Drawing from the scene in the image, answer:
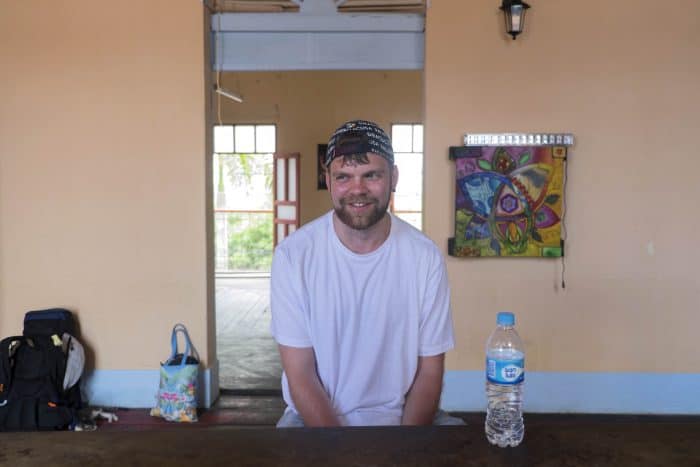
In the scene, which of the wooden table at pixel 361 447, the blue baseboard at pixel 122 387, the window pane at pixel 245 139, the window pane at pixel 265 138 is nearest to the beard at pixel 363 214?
the wooden table at pixel 361 447

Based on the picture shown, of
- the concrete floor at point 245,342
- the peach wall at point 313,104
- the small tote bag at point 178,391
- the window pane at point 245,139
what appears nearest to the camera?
the small tote bag at point 178,391

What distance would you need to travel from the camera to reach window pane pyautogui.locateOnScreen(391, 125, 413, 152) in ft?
30.3

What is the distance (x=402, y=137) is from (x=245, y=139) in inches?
103

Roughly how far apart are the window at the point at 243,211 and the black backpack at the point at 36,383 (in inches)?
251

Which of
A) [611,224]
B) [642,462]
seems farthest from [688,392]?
[642,462]

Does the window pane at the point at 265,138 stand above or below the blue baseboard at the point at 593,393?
above

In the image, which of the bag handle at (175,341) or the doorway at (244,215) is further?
the doorway at (244,215)

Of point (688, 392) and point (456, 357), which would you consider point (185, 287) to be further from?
point (688, 392)

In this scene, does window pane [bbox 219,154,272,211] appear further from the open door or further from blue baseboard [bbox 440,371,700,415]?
blue baseboard [bbox 440,371,700,415]

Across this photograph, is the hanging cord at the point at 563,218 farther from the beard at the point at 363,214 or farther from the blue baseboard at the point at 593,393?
the beard at the point at 363,214

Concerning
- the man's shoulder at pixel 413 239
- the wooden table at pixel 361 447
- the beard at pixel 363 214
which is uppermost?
the beard at pixel 363 214

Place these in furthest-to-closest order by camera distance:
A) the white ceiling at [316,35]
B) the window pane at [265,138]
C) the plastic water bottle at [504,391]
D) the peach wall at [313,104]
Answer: the window pane at [265,138]
the peach wall at [313,104]
the white ceiling at [316,35]
the plastic water bottle at [504,391]

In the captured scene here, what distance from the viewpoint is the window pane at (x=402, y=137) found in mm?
9250

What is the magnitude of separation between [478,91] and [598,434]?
2.86m
